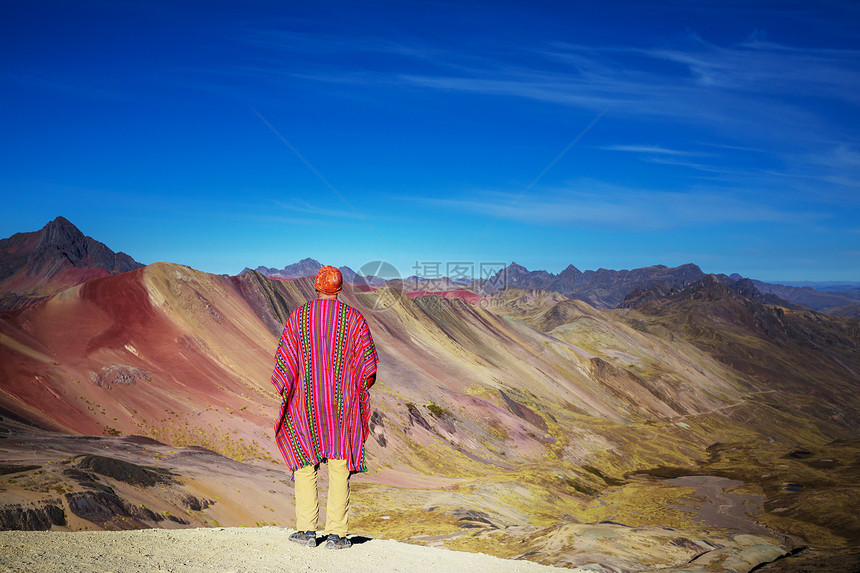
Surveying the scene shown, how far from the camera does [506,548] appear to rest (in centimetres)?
1166

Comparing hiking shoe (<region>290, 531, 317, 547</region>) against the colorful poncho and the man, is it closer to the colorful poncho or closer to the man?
the man

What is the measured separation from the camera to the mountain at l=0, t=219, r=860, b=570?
40.0 feet

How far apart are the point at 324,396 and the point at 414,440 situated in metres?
26.1

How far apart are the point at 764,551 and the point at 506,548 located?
683 cm

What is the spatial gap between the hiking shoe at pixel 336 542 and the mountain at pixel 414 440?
4.18 meters

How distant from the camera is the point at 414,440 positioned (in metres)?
31.8

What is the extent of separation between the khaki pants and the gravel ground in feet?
0.90

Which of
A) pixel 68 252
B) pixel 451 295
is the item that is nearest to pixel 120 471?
pixel 451 295

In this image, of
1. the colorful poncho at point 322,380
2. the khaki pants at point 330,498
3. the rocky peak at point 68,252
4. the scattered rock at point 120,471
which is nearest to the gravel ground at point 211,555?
the khaki pants at point 330,498

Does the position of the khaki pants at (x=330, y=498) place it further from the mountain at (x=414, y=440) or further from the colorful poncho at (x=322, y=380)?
the mountain at (x=414, y=440)

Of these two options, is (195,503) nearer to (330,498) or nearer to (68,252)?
(330,498)

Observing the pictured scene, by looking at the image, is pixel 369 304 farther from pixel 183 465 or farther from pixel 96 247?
pixel 96 247

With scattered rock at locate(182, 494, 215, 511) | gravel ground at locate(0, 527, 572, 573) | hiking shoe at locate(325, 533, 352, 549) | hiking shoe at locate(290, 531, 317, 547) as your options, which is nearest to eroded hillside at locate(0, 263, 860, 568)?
scattered rock at locate(182, 494, 215, 511)

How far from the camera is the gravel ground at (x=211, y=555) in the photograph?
5.16m
